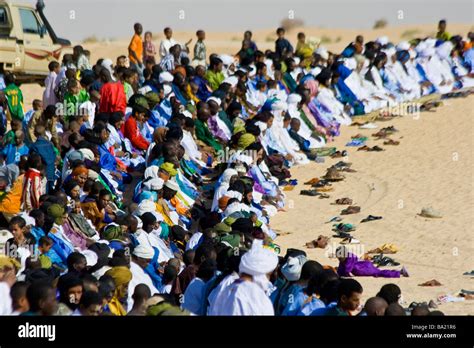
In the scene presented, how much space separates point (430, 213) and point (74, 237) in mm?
5109

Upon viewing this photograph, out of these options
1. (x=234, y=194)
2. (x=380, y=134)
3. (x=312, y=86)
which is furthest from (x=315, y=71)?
(x=234, y=194)

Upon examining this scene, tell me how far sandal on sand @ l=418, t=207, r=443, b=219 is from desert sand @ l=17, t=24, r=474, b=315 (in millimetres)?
94

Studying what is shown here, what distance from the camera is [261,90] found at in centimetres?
2119

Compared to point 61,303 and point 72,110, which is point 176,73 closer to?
point 72,110

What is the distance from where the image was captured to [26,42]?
2306cm

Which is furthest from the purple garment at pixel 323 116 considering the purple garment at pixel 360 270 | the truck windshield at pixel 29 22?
the purple garment at pixel 360 270

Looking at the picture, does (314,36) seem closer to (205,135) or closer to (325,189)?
(205,135)

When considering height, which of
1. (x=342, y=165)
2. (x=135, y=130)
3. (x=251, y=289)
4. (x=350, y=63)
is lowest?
(x=342, y=165)

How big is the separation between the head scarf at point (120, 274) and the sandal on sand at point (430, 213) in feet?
20.6

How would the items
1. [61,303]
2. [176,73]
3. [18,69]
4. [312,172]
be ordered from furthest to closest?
[18,69] < [176,73] < [312,172] < [61,303]

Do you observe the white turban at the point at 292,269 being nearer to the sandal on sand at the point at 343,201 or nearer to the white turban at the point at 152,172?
the white turban at the point at 152,172

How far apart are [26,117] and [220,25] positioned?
47369mm
